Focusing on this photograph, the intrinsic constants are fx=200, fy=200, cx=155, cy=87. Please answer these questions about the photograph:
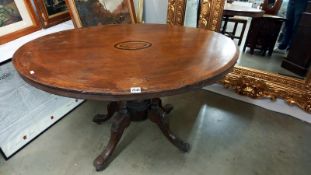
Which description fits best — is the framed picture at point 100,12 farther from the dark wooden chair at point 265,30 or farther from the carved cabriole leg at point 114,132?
the dark wooden chair at point 265,30

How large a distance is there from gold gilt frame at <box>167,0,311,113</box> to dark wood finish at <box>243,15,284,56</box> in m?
0.22

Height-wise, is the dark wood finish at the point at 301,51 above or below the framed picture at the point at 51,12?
below

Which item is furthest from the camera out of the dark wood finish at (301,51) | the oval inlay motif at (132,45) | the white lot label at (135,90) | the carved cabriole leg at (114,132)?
the dark wood finish at (301,51)

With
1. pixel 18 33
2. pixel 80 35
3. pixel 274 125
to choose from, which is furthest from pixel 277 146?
pixel 18 33

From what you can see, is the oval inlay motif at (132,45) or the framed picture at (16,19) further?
the framed picture at (16,19)

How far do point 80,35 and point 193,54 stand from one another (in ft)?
2.47

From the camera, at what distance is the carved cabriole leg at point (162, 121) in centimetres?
132

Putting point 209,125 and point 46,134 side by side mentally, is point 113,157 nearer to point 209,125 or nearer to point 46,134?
point 46,134

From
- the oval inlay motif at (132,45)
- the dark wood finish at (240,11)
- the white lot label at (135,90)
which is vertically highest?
the dark wood finish at (240,11)

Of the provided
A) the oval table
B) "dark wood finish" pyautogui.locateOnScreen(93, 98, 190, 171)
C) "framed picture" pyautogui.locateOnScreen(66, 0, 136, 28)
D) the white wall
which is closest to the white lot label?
the oval table

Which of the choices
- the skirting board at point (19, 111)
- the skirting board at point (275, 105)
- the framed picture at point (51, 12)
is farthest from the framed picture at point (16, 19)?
the skirting board at point (275, 105)

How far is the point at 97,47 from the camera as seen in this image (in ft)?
3.67

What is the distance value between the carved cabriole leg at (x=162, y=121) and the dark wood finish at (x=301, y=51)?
3.63 ft

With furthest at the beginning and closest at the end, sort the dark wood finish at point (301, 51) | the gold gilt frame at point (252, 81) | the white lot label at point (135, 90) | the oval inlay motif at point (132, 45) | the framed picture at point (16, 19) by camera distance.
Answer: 1. the gold gilt frame at point (252, 81)
2. the dark wood finish at point (301, 51)
3. the framed picture at point (16, 19)
4. the oval inlay motif at point (132, 45)
5. the white lot label at point (135, 90)
